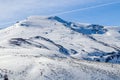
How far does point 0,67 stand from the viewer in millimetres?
114250

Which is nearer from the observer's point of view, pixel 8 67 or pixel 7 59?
pixel 8 67

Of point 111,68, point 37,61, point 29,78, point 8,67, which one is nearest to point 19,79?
point 29,78

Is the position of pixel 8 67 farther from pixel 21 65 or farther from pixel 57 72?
pixel 57 72

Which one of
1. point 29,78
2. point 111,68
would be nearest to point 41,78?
point 29,78

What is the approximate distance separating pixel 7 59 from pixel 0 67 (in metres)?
14.1

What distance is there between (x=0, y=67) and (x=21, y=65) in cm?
772

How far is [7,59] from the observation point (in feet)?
421

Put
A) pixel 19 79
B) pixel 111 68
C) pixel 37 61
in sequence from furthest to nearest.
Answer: pixel 111 68 → pixel 37 61 → pixel 19 79

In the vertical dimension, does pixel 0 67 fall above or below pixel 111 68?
above

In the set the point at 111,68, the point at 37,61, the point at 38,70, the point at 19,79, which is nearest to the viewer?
the point at 19,79

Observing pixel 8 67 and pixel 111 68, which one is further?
pixel 111 68

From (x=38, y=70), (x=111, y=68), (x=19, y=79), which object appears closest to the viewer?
(x=19, y=79)

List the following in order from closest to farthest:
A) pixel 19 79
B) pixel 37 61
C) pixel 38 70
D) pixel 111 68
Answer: pixel 19 79, pixel 38 70, pixel 37 61, pixel 111 68

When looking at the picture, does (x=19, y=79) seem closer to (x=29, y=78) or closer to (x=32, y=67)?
(x=29, y=78)
